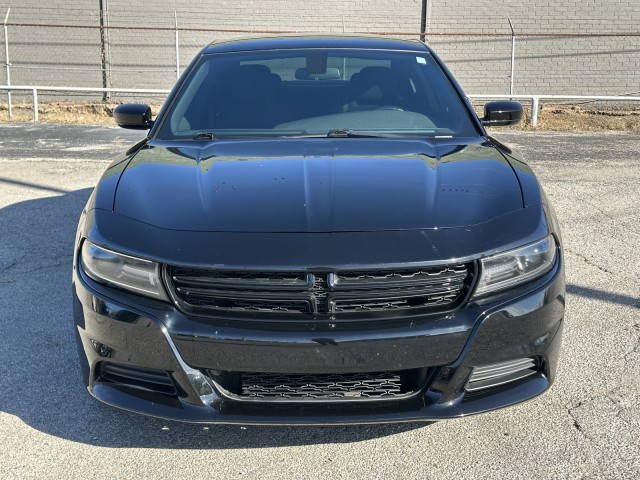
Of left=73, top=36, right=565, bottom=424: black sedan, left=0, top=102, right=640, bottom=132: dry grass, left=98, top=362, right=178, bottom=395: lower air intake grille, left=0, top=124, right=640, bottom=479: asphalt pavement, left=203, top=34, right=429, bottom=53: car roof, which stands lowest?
left=0, top=102, right=640, bottom=132: dry grass

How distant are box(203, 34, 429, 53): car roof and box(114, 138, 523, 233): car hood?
1.04m

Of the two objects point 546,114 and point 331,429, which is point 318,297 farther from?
point 546,114

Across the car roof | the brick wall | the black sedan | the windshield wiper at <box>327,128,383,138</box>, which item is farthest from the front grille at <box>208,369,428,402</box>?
the brick wall

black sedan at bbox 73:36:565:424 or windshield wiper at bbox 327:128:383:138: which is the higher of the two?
windshield wiper at bbox 327:128:383:138

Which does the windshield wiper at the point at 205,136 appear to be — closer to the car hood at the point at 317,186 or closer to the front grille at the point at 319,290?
the car hood at the point at 317,186

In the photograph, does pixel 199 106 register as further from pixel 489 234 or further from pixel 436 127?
pixel 489 234

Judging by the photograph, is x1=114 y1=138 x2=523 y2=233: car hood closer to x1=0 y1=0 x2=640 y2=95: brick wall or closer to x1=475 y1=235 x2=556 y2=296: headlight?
x1=475 y1=235 x2=556 y2=296: headlight

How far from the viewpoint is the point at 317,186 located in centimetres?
305

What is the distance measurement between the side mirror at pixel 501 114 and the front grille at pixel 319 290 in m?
2.05

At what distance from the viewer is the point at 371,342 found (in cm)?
254

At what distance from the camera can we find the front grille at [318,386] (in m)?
2.65

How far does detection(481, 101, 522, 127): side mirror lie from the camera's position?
446 centimetres

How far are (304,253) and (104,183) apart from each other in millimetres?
1153

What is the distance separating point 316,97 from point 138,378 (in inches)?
79.8
